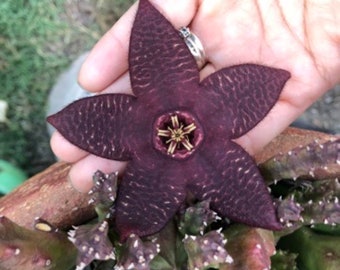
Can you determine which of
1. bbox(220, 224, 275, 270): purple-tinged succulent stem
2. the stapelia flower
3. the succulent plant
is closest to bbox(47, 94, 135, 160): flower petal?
the stapelia flower

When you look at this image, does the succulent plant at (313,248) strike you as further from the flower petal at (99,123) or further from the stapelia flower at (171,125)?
the flower petal at (99,123)

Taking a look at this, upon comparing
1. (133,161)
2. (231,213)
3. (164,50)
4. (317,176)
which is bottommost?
(317,176)

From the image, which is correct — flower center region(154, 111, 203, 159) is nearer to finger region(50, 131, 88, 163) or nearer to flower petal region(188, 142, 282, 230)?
flower petal region(188, 142, 282, 230)

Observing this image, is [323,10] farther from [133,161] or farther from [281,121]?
[133,161]

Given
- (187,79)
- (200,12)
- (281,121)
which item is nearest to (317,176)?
(281,121)

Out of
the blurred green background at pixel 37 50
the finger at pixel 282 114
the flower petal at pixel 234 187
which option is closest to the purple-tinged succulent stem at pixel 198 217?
the flower petal at pixel 234 187

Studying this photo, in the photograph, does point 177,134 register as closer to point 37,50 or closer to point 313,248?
point 313,248
